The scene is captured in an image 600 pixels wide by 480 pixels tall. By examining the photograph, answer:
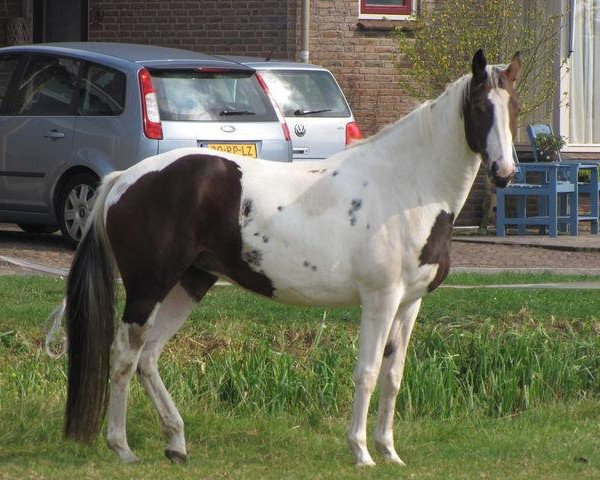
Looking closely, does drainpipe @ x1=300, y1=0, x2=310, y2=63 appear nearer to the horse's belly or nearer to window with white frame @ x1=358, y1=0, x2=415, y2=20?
window with white frame @ x1=358, y1=0, x2=415, y2=20

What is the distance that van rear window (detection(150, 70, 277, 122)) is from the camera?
13.9m

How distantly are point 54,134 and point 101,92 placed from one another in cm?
62

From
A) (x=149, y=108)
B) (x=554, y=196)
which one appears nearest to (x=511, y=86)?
(x=149, y=108)

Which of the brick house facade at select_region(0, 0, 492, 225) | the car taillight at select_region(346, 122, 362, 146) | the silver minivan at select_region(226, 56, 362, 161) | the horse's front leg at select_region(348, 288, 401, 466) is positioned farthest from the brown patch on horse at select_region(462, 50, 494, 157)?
the brick house facade at select_region(0, 0, 492, 225)

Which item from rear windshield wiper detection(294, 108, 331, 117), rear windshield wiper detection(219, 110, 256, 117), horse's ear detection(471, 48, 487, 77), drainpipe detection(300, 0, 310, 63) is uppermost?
drainpipe detection(300, 0, 310, 63)

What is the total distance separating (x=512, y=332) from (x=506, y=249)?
5995mm

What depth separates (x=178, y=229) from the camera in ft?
23.7

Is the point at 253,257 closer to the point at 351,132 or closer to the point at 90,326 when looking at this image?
the point at 90,326

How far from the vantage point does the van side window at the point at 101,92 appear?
13961 mm

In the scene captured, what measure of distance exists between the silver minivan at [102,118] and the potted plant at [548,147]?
17.9ft

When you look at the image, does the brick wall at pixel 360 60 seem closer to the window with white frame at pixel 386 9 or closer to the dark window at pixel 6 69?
the window with white frame at pixel 386 9

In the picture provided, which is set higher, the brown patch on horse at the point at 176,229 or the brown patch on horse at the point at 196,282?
the brown patch on horse at the point at 176,229

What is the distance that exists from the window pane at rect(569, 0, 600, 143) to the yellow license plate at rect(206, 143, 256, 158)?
24.0 feet

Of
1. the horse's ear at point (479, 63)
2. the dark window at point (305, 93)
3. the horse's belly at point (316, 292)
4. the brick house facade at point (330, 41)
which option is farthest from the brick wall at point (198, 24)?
the horse's ear at point (479, 63)
